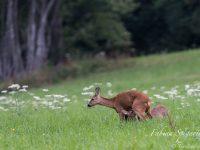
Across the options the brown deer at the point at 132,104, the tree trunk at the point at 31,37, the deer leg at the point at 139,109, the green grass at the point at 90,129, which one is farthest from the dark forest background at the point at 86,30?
the deer leg at the point at 139,109

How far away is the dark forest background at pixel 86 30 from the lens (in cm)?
4241

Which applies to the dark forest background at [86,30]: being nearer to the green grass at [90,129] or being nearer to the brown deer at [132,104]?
the green grass at [90,129]

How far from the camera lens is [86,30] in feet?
187

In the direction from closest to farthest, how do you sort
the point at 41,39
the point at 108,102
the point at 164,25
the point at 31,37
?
the point at 108,102 < the point at 31,37 < the point at 41,39 < the point at 164,25

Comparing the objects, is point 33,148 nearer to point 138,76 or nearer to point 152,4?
point 138,76

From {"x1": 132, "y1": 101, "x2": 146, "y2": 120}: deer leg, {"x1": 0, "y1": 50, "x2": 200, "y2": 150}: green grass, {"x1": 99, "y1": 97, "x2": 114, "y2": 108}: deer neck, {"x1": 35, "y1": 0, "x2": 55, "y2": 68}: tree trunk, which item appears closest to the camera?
{"x1": 0, "y1": 50, "x2": 200, "y2": 150}: green grass

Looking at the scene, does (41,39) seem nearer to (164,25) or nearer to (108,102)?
(164,25)

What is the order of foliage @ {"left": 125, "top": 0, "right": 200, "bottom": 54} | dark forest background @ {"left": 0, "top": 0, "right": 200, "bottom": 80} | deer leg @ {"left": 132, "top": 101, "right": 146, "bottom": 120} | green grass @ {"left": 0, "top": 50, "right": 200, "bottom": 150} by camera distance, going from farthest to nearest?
1. foliage @ {"left": 125, "top": 0, "right": 200, "bottom": 54}
2. dark forest background @ {"left": 0, "top": 0, "right": 200, "bottom": 80}
3. deer leg @ {"left": 132, "top": 101, "right": 146, "bottom": 120}
4. green grass @ {"left": 0, "top": 50, "right": 200, "bottom": 150}

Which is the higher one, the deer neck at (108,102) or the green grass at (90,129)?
the deer neck at (108,102)

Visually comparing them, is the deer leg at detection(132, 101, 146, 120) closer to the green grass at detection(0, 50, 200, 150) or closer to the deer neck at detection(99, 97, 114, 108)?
the green grass at detection(0, 50, 200, 150)

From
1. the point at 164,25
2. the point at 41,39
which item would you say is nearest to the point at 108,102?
the point at 41,39

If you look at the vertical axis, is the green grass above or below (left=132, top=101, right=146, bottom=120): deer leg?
below

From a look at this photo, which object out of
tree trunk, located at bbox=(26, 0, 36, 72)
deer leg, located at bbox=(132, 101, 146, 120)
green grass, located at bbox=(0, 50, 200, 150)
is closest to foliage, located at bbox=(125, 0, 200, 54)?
tree trunk, located at bbox=(26, 0, 36, 72)

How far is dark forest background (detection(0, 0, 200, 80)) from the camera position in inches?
1670
